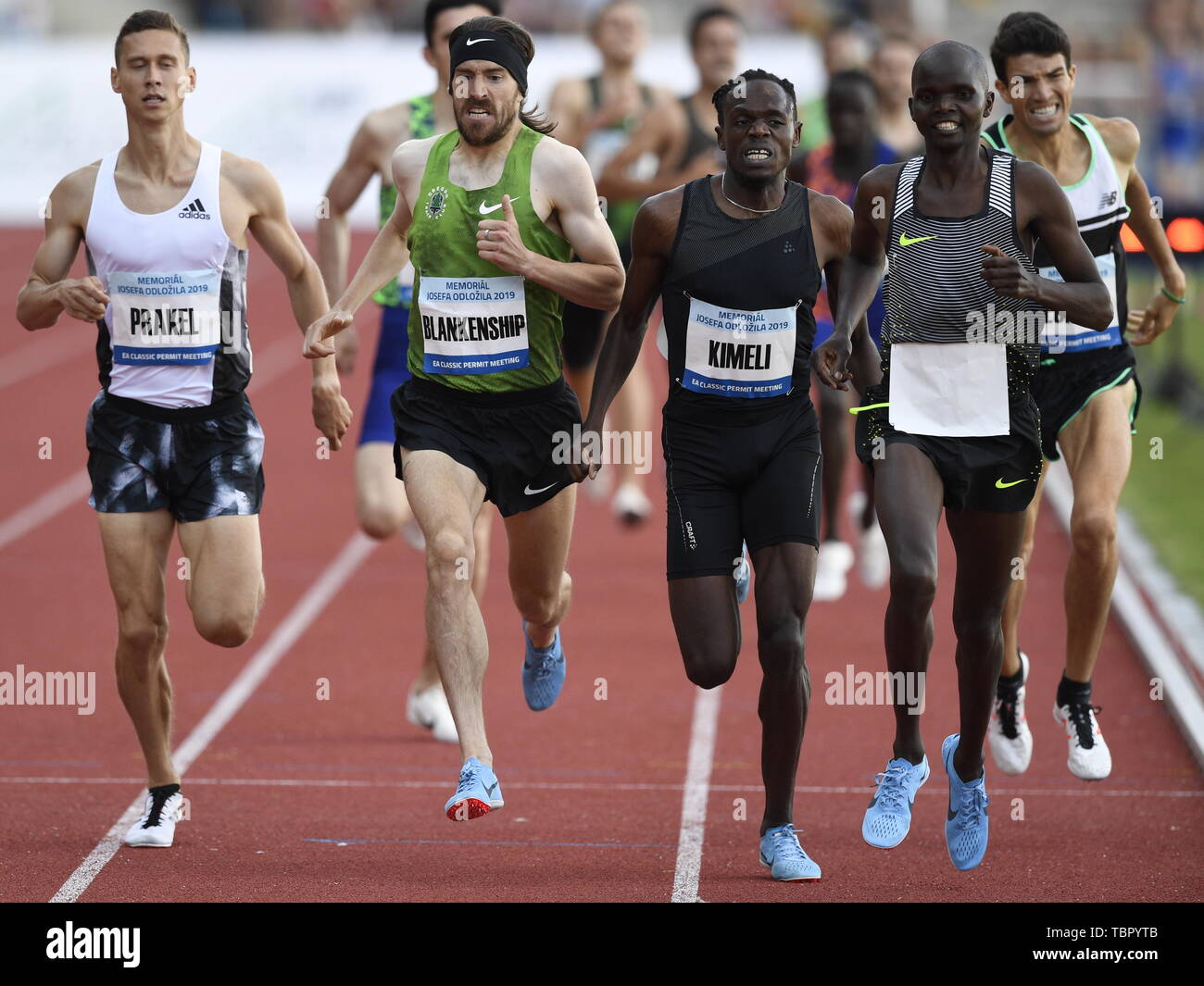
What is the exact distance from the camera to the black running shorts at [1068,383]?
7.27 meters

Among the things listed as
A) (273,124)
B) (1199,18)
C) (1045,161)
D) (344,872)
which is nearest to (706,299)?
(1045,161)

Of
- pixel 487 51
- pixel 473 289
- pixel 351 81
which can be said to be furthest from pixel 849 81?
pixel 351 81

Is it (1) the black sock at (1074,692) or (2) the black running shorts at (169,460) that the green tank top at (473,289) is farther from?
(1) the black sock at (1074,692)

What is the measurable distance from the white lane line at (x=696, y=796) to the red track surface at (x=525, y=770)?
0.04 m

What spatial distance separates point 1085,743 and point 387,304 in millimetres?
3037

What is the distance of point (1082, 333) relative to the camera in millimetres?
7254

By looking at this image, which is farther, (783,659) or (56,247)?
(56,247)

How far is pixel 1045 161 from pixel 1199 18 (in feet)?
65.2

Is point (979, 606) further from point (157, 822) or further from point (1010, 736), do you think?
point (157, 822)

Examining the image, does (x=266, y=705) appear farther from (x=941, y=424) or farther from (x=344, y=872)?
(x=941, y=424)

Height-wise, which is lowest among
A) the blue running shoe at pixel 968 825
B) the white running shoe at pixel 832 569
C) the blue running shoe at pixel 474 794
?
the blue running shoe at pixel 968 825

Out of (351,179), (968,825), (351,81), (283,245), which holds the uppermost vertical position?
(351,81)

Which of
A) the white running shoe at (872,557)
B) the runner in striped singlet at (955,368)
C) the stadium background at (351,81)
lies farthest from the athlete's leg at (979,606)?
the stadium background at (351,81)

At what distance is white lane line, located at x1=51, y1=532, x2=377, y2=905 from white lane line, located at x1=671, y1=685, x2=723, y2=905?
168 centimetres
